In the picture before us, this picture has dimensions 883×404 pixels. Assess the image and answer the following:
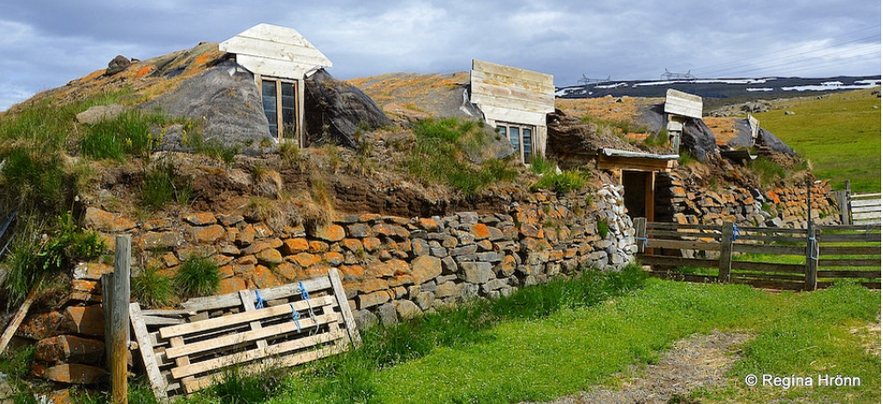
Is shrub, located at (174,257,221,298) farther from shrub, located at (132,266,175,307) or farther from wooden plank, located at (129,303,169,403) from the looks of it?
wooden plank, located at (129,303,169,403)

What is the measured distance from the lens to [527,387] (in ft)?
22.5

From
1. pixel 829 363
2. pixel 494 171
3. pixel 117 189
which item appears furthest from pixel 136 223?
pixel 829 363

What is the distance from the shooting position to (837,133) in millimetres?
58406

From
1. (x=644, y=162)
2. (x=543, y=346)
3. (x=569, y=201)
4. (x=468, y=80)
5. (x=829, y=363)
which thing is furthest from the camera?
(x=644, y=162)

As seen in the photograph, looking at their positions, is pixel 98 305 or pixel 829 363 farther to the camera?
pixel 829 363

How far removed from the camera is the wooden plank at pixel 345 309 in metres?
7.80

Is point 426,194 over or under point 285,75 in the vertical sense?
under

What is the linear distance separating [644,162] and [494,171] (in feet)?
21.8

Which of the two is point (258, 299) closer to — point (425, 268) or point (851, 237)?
point (425, 268)

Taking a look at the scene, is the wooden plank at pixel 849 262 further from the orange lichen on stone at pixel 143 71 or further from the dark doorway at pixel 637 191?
the orange lichen on stone at pixel 143 71

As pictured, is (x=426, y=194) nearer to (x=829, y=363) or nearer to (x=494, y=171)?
(x=494, y=171)

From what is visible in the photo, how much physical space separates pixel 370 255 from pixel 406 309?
884 millimetres

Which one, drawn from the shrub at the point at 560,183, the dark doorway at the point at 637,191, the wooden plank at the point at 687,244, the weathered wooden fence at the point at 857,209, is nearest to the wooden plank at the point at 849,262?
the wooden plank at the point at 687,244

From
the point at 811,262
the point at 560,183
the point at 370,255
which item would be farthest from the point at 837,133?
the point at 370,255
